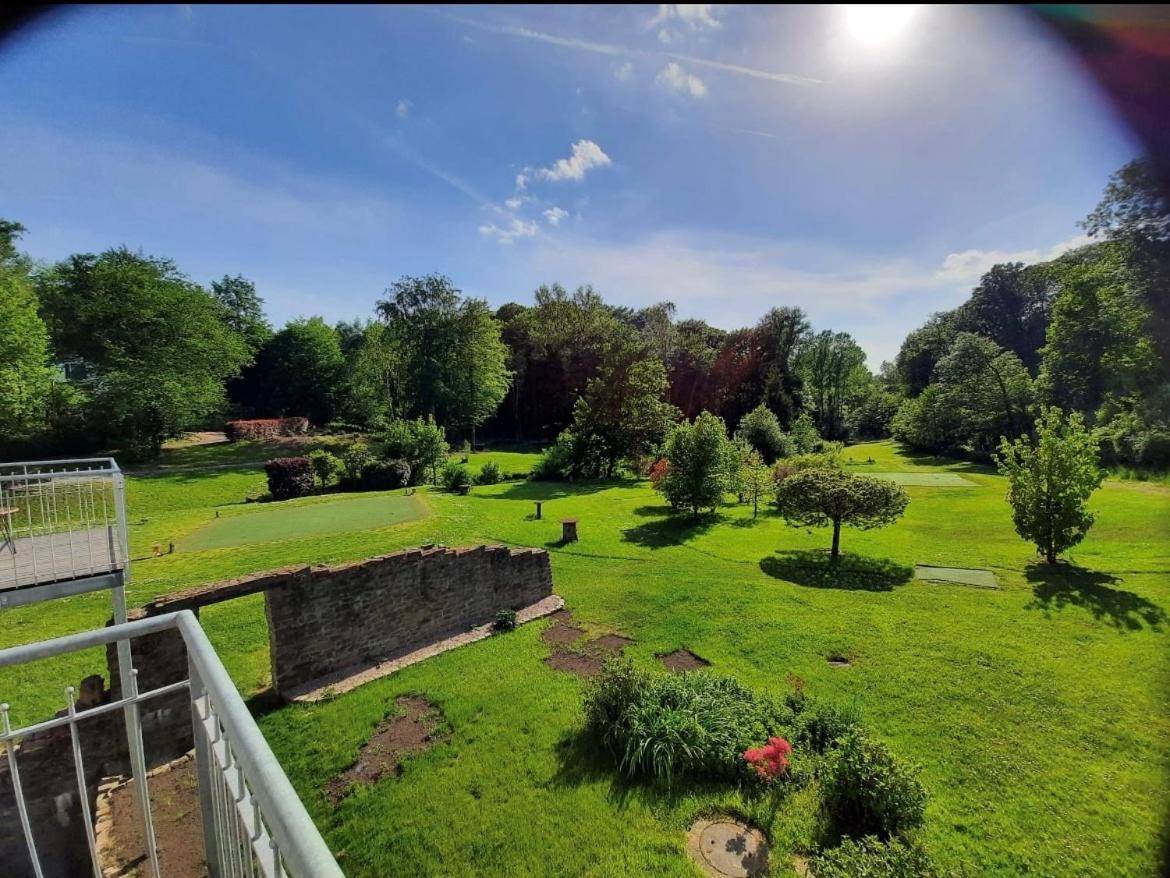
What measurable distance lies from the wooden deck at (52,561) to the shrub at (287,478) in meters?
14.8

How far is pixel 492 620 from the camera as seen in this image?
32.7ft

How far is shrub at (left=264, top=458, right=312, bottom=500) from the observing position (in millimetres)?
19828

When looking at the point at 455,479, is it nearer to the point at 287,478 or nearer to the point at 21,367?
the point at 287,478

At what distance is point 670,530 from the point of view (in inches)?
676

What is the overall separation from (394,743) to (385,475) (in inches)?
706

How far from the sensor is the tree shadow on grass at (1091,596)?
9375 mm

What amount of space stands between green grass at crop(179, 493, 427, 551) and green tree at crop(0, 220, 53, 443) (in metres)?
13.0

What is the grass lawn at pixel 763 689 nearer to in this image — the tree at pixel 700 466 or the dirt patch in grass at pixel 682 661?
the dirt patch in grass at pixel 682 661

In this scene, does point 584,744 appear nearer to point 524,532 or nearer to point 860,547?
point 524,532

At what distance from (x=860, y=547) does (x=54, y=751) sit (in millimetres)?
17296

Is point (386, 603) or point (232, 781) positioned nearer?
point (232, 781)

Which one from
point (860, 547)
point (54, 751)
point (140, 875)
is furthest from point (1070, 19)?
point (860, 547)

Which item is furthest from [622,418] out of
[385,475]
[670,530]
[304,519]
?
[304,519]

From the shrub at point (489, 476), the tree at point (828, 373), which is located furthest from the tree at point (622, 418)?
the tree at point (828, 373)
